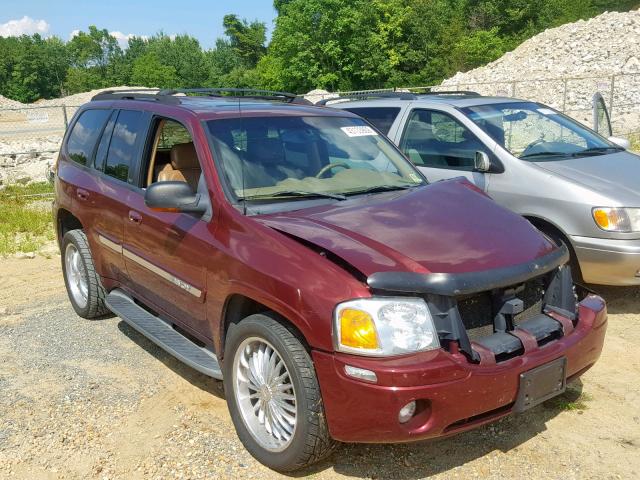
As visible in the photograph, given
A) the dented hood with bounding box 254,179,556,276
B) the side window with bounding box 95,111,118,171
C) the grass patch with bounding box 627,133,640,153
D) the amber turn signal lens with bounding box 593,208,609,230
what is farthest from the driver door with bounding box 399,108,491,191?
the grass patch with bounding box 627,133,640,153

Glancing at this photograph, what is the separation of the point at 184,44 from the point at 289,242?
120m

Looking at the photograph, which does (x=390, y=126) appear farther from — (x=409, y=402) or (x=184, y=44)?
(x=184, y=44)

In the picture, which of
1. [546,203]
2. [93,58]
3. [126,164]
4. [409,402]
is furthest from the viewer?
[93,58]

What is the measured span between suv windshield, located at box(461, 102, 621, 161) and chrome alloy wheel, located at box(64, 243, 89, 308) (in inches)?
162

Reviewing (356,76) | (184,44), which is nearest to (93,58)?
(184,44)

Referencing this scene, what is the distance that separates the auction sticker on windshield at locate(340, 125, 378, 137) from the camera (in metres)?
4.69

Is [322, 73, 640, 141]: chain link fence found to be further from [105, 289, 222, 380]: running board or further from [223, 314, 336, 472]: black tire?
[223, 314, 336, 472]: black tire

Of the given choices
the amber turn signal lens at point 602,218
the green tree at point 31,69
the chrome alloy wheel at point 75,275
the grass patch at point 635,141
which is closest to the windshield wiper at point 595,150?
the amber turn signal lens at point 602,218

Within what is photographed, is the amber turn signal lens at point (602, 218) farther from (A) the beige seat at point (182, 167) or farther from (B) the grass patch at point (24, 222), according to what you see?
(B) the grass patch at point (24, 222)

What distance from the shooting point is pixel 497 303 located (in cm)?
318

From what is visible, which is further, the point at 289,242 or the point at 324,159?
the point at 324,159

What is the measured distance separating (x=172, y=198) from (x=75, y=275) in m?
2.68

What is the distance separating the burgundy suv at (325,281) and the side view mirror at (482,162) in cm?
151

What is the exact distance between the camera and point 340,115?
4832 mm
